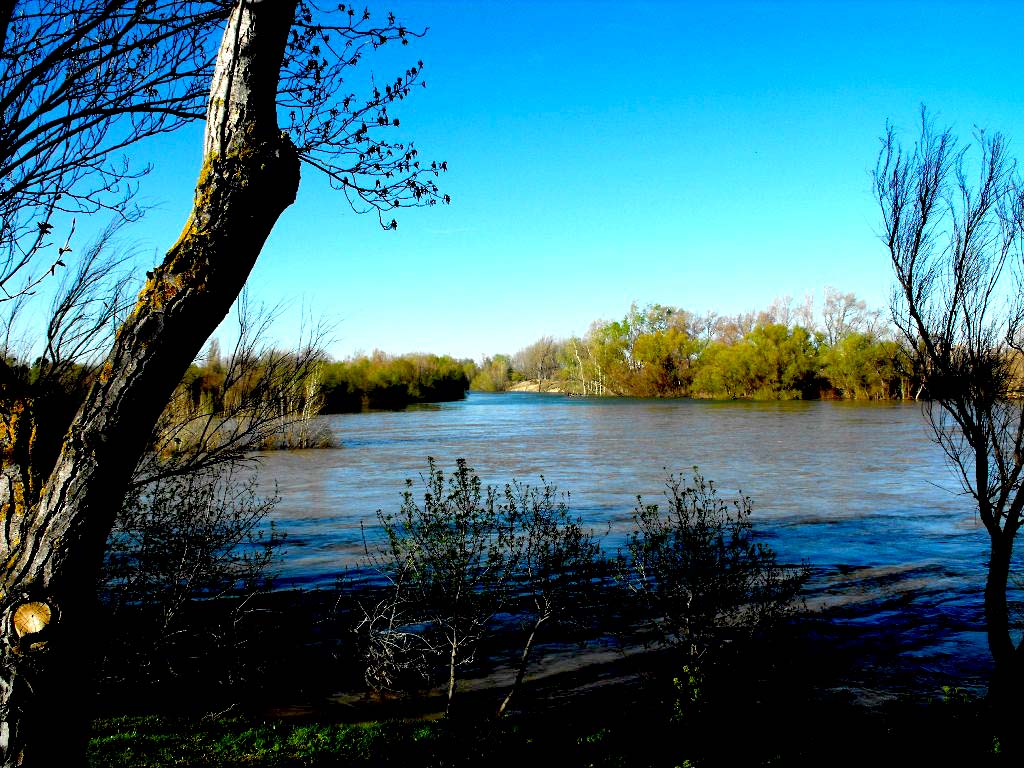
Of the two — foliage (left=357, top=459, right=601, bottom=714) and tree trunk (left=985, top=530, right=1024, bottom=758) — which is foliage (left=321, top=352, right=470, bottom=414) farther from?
tree trunk (left=985, top=530, right=1024, bottom=758)

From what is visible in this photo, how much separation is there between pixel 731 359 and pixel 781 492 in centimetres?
5246

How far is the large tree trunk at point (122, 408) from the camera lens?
2234mm

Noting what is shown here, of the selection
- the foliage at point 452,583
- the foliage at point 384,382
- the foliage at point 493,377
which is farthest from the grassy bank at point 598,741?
the foliage at point 493,377

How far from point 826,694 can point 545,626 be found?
2885 millimetres

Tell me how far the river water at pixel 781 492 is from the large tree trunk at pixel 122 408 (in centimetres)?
713

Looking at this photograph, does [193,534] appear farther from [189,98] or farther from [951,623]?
[951,623]

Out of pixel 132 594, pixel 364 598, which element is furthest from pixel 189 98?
pixel 364 598

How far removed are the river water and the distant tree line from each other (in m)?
23.9

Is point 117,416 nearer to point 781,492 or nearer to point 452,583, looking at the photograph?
point 452,583

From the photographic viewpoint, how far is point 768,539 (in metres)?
11.7

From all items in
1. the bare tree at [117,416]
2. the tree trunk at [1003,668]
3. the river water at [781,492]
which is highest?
the bare tree at [117,416]

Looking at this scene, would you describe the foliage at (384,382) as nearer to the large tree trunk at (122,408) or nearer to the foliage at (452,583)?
the foliage at (452,583)

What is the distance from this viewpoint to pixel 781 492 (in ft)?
53.8

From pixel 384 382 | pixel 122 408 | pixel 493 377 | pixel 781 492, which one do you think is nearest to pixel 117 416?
pixel 122 408
